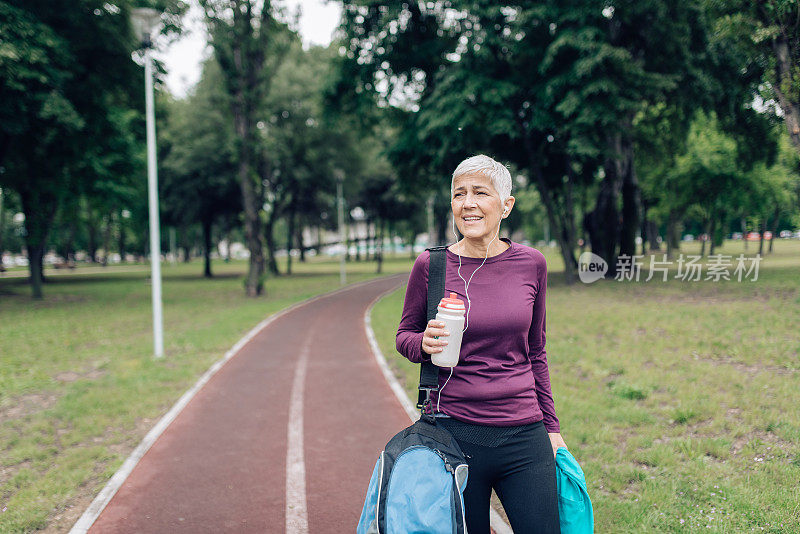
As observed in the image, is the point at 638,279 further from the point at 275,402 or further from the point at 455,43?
the point at 275,402

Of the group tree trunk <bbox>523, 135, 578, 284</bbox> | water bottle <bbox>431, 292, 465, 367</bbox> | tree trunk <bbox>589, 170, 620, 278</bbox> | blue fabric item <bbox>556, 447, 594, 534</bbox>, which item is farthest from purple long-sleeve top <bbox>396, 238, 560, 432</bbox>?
tree trunk <bbox>589, 170, 620, 278</bbox>

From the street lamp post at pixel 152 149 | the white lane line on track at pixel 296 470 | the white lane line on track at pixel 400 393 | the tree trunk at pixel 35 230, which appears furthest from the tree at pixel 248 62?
the white lane line on track at pixel 296 470

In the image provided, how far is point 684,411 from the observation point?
18.2ft

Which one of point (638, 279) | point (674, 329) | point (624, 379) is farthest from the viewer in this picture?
point (638, 279)

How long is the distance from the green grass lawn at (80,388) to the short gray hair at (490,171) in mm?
3898

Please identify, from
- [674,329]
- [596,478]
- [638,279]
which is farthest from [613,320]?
[638,279]

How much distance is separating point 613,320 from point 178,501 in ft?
30.9

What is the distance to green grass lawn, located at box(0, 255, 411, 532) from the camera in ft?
15.0

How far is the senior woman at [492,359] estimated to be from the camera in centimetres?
207

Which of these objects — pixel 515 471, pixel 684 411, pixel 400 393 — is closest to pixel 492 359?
pixel 515 471

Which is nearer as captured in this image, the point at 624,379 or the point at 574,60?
the point at 624,379

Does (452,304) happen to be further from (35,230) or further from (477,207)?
(35,230)

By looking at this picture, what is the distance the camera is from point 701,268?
20.5 meters

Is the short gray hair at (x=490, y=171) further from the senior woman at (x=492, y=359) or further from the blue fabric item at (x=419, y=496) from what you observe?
the blue fabric item at (x=419, y=496)
